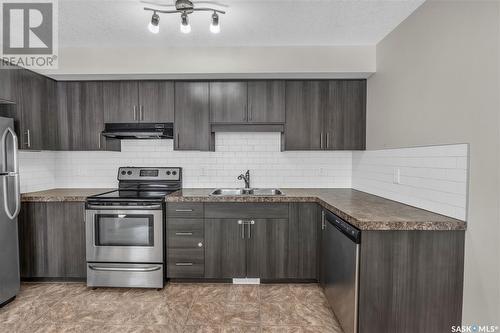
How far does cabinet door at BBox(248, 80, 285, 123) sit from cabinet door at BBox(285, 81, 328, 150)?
0.08 metres

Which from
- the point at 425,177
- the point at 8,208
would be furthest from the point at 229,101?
the point at 8,208

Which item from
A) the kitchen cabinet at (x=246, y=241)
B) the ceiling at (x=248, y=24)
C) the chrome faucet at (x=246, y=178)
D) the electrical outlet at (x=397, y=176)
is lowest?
the kitchen cabinet at (x=246, y=241)

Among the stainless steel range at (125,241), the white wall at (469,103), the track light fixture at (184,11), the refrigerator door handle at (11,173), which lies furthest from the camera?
the stainless steel range at (125,241)

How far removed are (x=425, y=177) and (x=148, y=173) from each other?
114 inches

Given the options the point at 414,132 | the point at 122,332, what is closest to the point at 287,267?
the point at 122,332

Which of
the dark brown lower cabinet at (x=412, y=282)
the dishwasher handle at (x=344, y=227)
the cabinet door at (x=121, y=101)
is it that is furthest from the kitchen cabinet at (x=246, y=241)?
the cabinet door at (x=121, y=101)

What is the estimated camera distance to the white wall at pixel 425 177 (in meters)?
1.62

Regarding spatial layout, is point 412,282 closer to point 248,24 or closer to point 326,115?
point 326,115

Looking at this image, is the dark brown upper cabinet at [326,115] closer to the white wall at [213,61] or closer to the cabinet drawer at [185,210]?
the white wall at [213,61]

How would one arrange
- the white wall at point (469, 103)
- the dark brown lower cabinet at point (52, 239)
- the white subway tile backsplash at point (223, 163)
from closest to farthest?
1. the white wall at point (469, 103)
2. the dark brown lower cabinet at point (52, 239)
3. the white subway tile backsplash at point (223, 163)

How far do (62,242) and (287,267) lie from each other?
2.37 meters

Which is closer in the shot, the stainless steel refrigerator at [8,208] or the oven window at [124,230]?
the stainless steel refrigerator at [8,208]

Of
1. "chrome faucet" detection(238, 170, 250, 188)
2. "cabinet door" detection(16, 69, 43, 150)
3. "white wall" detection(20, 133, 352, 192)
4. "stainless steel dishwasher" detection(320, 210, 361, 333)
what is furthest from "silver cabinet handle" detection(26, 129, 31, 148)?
"stainless steel dishwasher" detection(320, 210, 361, 333)

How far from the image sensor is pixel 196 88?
9.82 ft
